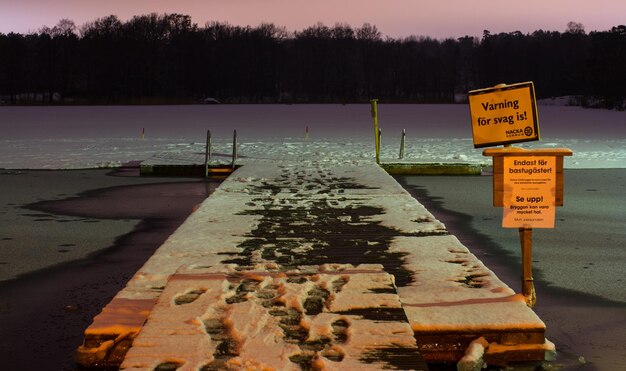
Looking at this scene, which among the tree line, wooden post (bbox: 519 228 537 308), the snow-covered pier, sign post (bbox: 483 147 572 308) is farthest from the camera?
the tree line

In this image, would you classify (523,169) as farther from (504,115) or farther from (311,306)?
(311,306)

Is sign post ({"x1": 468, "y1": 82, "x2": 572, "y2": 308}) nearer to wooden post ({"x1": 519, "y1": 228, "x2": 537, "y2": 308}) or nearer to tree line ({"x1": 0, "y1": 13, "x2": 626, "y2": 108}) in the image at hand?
wooden post ({"x1": 519, "y1": 228, "x2": 537, "y2": 308})

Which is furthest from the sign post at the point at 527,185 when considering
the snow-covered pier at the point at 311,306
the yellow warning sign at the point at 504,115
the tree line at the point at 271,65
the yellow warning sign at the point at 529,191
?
the tree line at the point at 271,65

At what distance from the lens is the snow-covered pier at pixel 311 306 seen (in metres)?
4.21

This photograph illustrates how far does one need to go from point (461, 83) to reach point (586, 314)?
167 meters

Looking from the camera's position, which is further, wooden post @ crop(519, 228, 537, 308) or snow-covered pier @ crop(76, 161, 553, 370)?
wooden post @ crop(519, 228, 537, 308)

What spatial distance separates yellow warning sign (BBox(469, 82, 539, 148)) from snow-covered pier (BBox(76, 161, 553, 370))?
1.03 m

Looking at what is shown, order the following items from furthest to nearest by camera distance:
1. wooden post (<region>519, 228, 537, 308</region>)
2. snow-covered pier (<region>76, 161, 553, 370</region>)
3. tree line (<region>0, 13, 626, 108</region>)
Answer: tree line (<region>0, 13, 626, 108</region>)
wooden post (<region>519, 228, 537, 308</region>)
snow-covered pier (<region>76, 161, 553, 370</region>)

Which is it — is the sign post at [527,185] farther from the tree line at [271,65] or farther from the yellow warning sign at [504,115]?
the tree line at [271,65]

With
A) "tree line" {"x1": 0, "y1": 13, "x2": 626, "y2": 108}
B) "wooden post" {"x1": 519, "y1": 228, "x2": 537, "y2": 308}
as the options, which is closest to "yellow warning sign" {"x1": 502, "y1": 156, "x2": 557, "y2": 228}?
"wooden post" {"x1": 519, "y1": 228, "x2": 537, "y2": 308}

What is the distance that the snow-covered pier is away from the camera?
4.21 metres

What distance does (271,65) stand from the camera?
14438cm

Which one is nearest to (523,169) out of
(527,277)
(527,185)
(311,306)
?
(527,185)

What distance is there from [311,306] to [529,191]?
6.13ft
